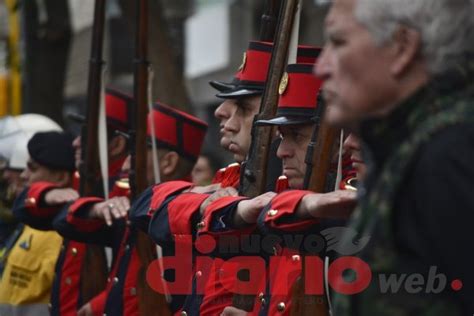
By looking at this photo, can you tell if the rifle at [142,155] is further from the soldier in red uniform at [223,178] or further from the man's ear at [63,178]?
the man's ear at [63,178]

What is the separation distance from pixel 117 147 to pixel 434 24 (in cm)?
545

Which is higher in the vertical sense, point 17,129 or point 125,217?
point 125,217

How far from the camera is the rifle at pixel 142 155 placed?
6.60 metres

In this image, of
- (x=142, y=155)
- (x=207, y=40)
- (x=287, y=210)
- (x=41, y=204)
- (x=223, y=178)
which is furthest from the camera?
(x=207, y=40)

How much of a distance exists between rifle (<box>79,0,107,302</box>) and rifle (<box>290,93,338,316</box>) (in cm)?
304

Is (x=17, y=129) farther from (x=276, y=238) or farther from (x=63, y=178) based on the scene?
(x=276, y=238)

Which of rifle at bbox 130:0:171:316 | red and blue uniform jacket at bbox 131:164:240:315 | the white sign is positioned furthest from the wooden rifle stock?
the white sign

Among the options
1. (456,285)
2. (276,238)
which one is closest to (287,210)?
(276,238)

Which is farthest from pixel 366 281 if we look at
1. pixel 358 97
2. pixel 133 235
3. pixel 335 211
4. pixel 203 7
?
pixel 203 7

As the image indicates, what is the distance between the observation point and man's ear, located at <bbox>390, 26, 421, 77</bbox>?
9.19ft

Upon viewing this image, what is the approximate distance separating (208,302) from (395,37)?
9.51 ft

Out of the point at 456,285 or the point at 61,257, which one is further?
the point at 61,257

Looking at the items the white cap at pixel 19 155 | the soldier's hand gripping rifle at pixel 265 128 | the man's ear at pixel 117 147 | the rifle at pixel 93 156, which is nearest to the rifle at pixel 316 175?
the soldier's hand gripping rifle at pixel 265 128

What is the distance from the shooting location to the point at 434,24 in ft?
9.14
